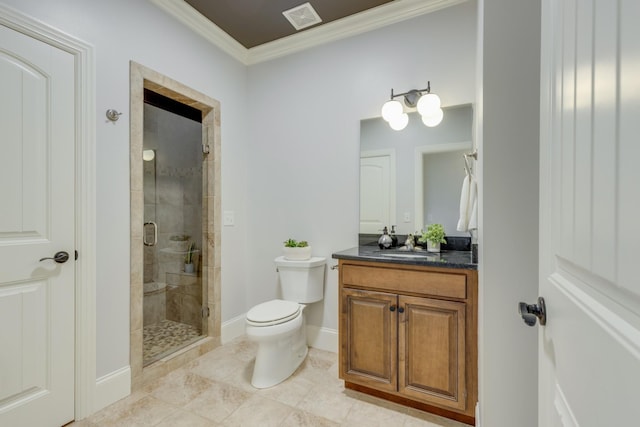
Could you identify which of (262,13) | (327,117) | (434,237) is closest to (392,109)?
(327,117)

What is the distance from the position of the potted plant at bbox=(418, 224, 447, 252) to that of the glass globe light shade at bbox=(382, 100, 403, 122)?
0.89m

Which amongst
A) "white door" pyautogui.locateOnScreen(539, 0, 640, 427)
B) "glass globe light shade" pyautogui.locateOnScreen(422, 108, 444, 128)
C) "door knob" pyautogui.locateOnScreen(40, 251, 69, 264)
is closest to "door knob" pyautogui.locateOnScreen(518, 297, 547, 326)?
"white door" pyautogui.locateOnScreen(539, 0, 640, 427)

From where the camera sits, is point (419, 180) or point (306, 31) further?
point (306, 31)

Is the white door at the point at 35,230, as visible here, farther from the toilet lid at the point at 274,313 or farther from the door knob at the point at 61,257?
the toilet lid at the point at 274,313

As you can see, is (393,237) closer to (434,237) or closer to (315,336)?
(434,237)

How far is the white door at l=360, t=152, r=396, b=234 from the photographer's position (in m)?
2.38

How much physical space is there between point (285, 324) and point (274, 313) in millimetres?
107

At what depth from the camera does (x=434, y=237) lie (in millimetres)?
Result: 2098

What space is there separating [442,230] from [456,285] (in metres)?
0.59

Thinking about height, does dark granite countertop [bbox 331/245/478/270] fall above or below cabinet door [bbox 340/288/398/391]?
above

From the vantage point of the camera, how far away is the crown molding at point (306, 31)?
2227 millimetres

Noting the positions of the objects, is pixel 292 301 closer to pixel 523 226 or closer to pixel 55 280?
pixel 55 280

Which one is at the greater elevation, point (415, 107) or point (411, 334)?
point (415, 107)

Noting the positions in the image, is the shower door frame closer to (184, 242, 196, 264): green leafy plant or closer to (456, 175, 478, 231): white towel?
(184, 242, 196, 264): green leafy plant
